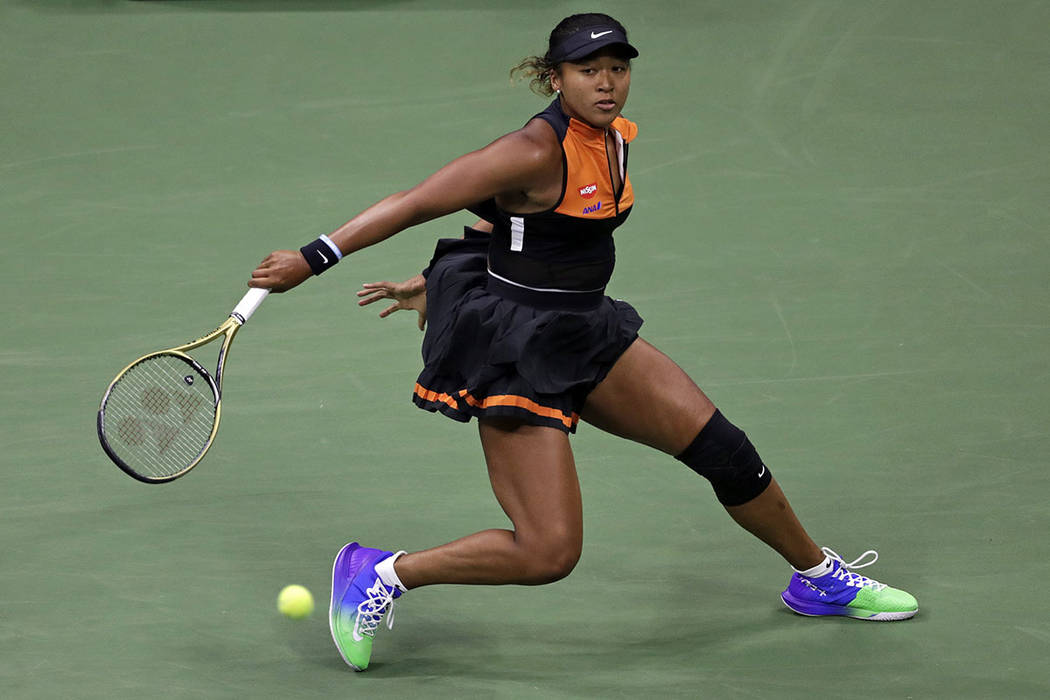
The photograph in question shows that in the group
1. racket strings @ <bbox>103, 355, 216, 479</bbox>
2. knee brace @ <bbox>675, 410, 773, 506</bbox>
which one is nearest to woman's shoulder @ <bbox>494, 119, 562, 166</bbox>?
knee brace @ <bbox>675, 410, 773, 506</bbox>

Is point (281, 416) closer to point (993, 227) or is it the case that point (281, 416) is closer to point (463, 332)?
point (463, 332)

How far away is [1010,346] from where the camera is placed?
6.54 metres

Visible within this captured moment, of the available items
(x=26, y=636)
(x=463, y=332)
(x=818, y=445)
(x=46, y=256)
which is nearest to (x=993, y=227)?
(x=818, y=445)

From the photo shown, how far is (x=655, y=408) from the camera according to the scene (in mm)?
4430

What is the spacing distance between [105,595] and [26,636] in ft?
1.08

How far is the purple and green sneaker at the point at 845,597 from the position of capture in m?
4.59

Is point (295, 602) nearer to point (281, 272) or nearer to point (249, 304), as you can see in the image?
point (249, 304)

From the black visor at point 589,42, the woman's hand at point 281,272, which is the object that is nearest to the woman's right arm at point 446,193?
the woman's hand at point 281,272

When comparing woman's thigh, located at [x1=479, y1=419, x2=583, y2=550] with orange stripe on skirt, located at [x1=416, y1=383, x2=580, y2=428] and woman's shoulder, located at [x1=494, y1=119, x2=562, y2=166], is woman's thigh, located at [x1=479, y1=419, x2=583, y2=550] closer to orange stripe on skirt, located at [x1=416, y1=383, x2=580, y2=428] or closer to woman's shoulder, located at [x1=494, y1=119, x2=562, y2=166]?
orange stripe on skirt, located at [x1=416, y1=383, x2=580, y2=428]

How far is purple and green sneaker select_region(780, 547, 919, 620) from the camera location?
15.1ft

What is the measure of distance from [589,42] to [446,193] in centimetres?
58

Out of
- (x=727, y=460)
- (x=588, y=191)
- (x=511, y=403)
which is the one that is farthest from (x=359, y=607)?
(x=588, y=191)

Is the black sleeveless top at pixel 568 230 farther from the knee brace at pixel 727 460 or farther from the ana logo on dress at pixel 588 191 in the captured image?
the knee brace at pixel 727 460

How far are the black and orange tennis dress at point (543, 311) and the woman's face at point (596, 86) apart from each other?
50mm
